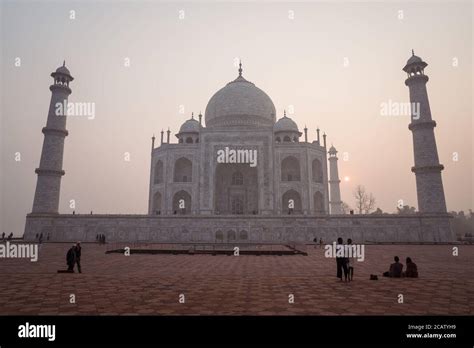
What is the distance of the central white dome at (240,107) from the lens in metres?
38.1

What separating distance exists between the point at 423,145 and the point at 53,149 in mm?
Result: 31126

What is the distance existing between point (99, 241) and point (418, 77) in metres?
29.0

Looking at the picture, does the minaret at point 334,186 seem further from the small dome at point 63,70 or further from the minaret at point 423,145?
the small dome at point 63,70

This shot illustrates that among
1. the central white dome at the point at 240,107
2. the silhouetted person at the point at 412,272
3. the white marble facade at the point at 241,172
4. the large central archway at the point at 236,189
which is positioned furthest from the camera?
the central white dome at the point at 240,107

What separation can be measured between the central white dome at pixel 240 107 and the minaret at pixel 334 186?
1256 cm

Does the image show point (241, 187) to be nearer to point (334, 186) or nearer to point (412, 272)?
point (334, 186)

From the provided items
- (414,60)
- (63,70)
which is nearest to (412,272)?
(414,60)

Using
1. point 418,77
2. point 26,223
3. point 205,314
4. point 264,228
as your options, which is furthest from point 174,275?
point 418,77

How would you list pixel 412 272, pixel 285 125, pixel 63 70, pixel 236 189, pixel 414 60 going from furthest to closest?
pixel 285 125 < pixel 236 189 < pixel 63 70 < pixel 414 60 < pixel 412 272

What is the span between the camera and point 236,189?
115ft

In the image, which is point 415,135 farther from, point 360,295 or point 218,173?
point 360,295

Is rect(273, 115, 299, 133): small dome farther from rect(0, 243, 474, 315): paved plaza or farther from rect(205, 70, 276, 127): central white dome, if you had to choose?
rect(0, 243, 474, 315): paved plaza

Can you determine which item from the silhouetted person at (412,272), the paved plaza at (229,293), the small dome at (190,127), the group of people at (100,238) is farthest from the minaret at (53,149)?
the silhouetted person at (412,272)
